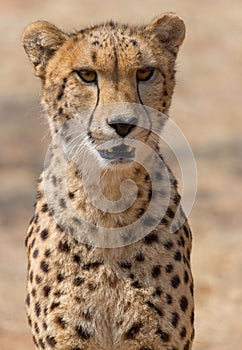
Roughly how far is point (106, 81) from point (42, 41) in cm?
50

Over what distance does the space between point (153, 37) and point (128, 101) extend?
1.81 ft

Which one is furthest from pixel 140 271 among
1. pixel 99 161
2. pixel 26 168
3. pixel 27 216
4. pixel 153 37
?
pixel 26 168

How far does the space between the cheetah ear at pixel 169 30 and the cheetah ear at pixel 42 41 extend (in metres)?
0.36

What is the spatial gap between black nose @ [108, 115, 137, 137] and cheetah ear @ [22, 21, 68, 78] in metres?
0.65

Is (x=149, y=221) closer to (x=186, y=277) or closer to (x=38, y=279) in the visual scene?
(x=186, y=277)

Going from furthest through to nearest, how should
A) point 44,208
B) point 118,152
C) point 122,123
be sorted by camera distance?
point 44,208 < point 118,152 < point 122,123

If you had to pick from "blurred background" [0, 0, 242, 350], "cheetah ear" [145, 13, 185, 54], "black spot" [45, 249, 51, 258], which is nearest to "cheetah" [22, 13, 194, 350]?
"black spot" [45, 249, 51, 258]

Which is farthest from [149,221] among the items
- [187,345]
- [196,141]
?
[196,141]

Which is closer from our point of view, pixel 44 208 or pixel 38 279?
pixel 38 279

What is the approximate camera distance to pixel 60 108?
4.52 metres

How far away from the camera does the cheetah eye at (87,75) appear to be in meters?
4.39

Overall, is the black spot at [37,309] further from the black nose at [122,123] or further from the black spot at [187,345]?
the black nose at [122,123]

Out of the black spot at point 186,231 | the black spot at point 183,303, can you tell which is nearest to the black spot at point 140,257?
the black spot at point 183,303

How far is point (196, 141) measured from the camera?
37.7 ft
